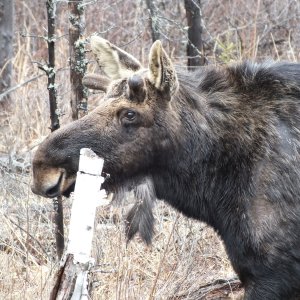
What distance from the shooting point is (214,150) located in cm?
578

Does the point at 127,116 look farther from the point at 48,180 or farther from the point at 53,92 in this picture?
the point at 53,92

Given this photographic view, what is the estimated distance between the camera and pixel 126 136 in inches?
219

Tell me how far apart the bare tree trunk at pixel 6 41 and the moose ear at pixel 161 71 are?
7.12 metres

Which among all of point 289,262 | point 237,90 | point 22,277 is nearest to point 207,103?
point 237,90

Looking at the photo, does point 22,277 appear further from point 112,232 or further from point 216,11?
Result: point 216,11

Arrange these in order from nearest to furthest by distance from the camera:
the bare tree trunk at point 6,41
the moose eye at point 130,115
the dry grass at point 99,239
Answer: the moose eye at point 130,115 < the dry grass at point 99,239 < the bare tree trunk at point 6,41

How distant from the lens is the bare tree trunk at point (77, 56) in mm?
7148

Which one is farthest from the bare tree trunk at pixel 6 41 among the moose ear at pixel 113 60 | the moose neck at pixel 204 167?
the moose neck at pixel 204 167

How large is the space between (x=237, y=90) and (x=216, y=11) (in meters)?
9.89

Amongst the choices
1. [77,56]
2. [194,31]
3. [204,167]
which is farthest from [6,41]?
[204,167]

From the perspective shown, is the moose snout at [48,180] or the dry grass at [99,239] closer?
the moose snout at [48,180]

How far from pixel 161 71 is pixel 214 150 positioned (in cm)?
70

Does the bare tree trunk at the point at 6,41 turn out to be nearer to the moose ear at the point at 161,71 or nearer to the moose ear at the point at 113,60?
the moose ear at the point at 113,60

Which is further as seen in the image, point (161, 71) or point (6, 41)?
point (6, 41)
